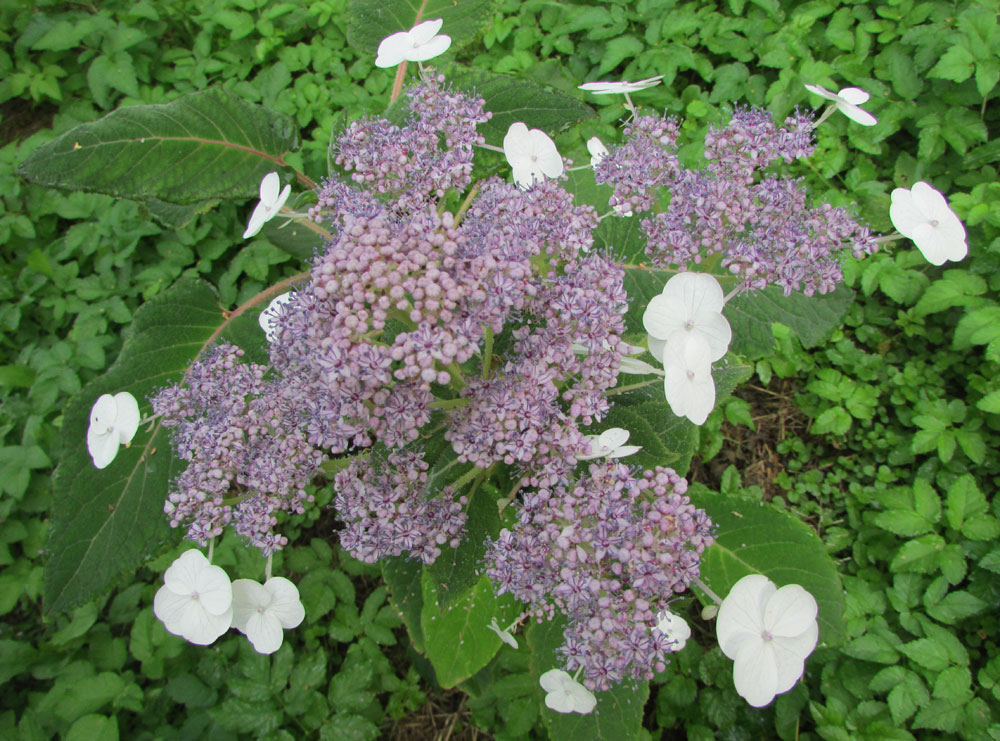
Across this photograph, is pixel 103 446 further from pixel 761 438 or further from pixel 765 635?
pixel 761 438

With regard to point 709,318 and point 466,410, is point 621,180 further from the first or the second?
point 466,410

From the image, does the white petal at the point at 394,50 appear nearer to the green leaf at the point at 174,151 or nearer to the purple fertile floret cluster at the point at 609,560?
the green leaf at the point at 174,151

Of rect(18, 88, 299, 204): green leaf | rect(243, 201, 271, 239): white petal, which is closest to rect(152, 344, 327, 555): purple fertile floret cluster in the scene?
rect(243, 201, 271, 239): white petal

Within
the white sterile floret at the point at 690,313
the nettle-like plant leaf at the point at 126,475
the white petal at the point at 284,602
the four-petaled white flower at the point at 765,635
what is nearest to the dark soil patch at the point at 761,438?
the four-petaled white flower at the point at 765,635

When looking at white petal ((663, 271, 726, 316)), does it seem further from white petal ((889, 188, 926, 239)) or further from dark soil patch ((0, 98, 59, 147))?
dark soil patch ((0, 98, 59, 147))

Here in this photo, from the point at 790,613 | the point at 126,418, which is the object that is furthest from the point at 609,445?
the point at 126,418

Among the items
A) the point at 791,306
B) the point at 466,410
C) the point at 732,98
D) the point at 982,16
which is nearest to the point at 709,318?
the point at 466,410

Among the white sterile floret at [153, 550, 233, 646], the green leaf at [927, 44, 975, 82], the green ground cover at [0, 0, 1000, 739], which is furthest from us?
the green leaf at [927, 44, 975, 82]

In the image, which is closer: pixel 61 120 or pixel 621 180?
pixel 621 180
